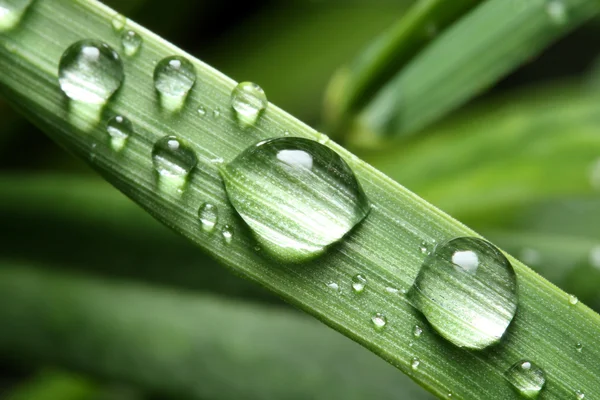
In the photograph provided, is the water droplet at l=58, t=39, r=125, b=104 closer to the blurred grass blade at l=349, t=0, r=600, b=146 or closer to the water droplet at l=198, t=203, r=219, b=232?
the water droplet at l=198, t=203, r=219, b=232

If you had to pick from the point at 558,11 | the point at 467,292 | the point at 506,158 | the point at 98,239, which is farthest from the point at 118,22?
the point at 506,158

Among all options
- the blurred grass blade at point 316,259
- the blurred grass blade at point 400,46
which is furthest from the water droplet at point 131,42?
the blurred grass blade at point 400,46

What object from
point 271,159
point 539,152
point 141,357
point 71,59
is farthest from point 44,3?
point 539,152

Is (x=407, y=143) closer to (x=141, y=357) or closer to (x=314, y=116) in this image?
(x=314, y=116)

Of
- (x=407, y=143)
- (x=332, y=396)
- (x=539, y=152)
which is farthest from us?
(x=407, y=143)

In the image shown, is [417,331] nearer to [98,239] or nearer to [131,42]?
[131,42]

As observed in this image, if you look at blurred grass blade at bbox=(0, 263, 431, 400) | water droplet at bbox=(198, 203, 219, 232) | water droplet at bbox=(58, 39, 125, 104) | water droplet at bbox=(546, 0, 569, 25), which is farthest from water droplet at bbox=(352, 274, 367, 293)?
water droplet at bbox=(546, 0, 569, 25)
